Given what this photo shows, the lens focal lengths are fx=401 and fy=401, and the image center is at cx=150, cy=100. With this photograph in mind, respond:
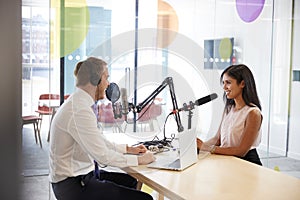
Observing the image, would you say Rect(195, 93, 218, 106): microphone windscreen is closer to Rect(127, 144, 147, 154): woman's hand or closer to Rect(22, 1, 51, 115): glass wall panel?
Rect(127, 144, 147, 154): woman's hand

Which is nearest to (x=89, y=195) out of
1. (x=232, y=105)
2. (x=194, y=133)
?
(x=194, y=133)

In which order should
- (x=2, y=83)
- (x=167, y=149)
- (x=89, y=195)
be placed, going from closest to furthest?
1. (x=2, y=83)
2. (x=89, y=195)
3. (x=167, y=149)

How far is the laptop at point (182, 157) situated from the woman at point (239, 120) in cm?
20

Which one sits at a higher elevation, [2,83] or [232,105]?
[2,83]

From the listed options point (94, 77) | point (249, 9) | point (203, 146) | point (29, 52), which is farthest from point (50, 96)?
point (29, 52)

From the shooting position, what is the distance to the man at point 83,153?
5.58 feet

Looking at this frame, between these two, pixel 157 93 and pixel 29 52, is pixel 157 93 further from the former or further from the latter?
pixel 29 52

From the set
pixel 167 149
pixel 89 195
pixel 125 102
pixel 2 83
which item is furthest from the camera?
pixel 167 149

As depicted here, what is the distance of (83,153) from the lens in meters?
1.78

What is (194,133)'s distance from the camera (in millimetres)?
1848

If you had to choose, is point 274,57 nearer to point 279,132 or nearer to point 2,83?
point 279,132

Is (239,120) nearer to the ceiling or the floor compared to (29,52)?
nearer to the floor

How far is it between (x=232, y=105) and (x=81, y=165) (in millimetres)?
917

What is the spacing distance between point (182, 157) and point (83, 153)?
44 cm
